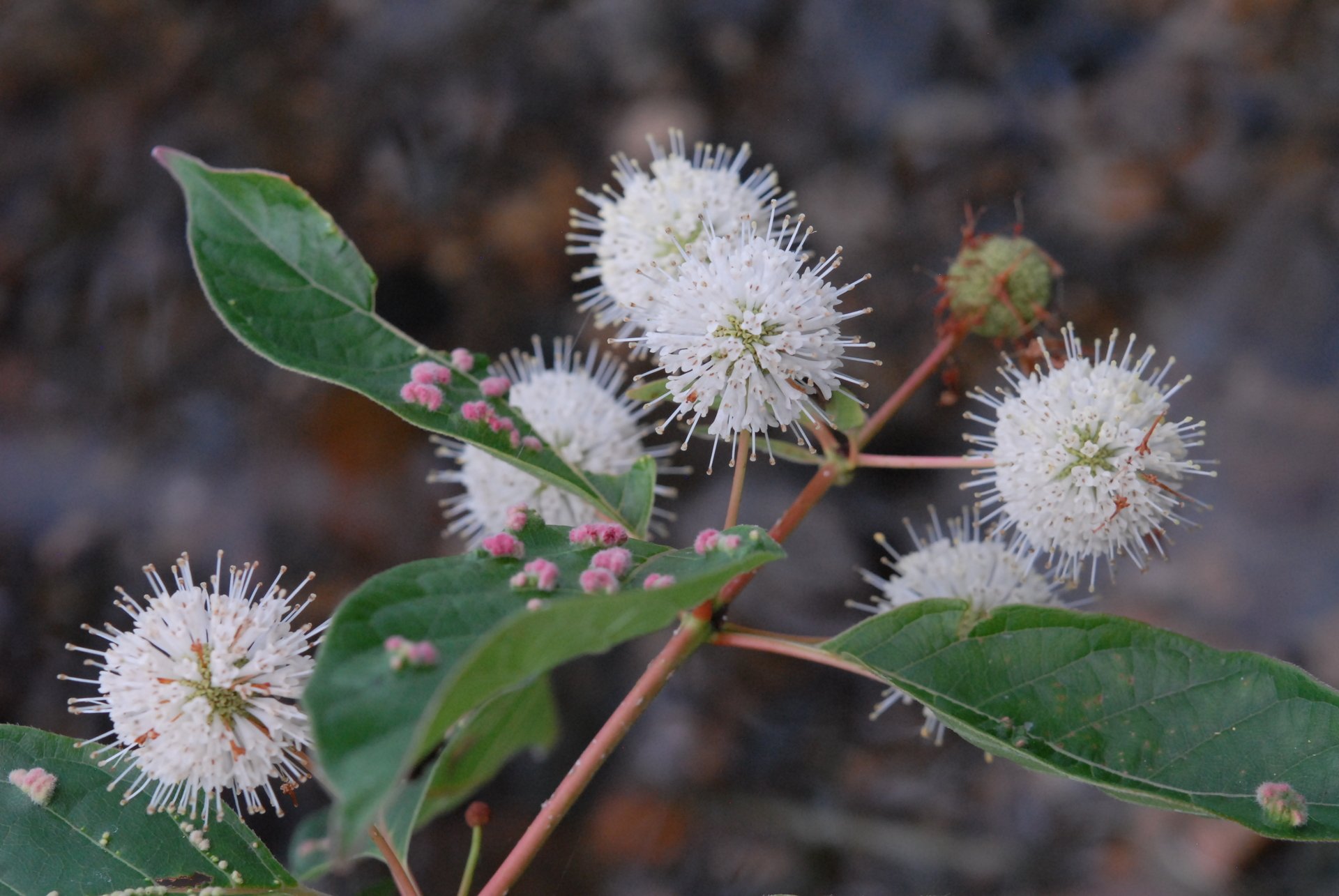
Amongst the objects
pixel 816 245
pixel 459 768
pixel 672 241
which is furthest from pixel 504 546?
pixel 816 245

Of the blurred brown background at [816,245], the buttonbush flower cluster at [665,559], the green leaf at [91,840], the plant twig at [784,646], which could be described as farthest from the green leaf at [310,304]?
the blurred brown background at [816,245]

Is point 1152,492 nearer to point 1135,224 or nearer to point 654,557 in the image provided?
point 654,557

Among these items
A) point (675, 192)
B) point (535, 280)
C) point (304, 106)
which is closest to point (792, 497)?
point (535, 280)

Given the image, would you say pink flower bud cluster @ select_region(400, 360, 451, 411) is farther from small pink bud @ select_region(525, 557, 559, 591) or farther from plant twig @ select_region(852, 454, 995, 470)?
plant twig @ select_region(852, 454, 995, 470)

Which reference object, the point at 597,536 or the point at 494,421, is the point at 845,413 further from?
the point at 494,421

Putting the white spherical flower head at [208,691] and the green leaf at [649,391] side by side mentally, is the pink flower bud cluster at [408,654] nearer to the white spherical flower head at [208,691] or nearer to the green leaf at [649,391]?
the white spherical flower head at [208,691]

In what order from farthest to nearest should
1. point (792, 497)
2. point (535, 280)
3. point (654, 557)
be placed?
point (535, 280), point (792, 497), point (654, 557)

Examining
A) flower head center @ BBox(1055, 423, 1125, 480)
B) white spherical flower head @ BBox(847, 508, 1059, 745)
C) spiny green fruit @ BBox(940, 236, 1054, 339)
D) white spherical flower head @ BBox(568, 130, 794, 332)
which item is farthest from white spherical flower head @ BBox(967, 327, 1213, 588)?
white spherical flower head @ BBox(568, 130, 794, 332)
